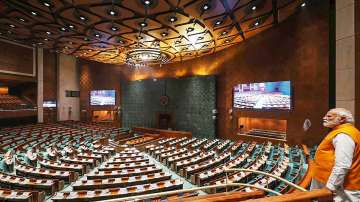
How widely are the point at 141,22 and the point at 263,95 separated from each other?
9.68 meters

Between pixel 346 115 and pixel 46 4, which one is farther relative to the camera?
pixel 46 4

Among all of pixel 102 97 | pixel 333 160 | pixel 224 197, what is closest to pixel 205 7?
pixel 333 160

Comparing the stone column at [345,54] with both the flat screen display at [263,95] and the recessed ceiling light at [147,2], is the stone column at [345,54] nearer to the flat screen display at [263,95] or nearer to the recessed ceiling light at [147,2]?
the recessed ceiling light at [147,2]

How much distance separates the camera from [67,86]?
24.1 meters

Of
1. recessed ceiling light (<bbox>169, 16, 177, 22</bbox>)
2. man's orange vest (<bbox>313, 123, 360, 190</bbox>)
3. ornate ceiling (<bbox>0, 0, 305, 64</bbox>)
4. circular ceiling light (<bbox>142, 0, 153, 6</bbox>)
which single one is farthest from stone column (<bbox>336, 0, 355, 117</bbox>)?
recessed ceiling light (<bbox>169, 16, 177, 22</bbox>)

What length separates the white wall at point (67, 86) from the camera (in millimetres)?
23223

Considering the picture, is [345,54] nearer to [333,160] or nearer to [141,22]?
[333,160]

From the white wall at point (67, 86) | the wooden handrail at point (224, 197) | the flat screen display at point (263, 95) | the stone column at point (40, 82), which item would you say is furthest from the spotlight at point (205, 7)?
the white wall at point (67, 86)

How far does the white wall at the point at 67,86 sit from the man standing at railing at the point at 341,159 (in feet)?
86.9

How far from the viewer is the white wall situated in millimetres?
23223

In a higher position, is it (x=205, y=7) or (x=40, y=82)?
(x=205, y=7)

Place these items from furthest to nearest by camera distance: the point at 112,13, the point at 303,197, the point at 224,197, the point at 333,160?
1. the point at 112,13
2. the point at 333,160
3. the point at 224,197
4. the point at 303,197

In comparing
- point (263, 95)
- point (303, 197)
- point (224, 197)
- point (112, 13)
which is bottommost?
point (224, 197)

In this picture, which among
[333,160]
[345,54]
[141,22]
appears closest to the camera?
[333,160]
